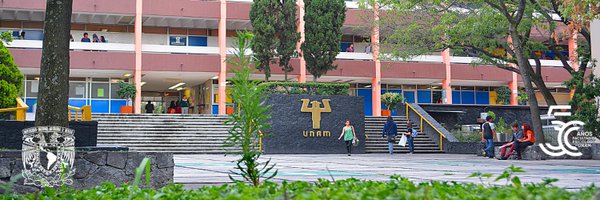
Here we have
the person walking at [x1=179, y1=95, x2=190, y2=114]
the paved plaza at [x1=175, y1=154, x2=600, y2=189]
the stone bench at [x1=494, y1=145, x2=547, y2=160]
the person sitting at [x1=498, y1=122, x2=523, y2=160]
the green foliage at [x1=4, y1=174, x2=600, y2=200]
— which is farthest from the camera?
the person walking at [x1=179, y1=95, x2=190, y2=114]

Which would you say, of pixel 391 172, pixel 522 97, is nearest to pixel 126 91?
pixel 522 97

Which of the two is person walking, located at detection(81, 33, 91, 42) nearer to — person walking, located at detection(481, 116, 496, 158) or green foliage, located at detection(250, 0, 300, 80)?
green foliage, located at detection(250, 0, 300, 80)

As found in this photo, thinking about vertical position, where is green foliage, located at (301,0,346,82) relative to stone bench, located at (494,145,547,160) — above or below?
above

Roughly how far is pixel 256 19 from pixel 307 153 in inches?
333

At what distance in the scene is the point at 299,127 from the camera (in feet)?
86.2

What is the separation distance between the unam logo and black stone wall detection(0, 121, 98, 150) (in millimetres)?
13257

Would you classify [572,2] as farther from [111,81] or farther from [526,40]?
[111,81]

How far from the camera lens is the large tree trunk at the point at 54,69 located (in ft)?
26.9

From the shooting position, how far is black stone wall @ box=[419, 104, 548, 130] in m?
32.5

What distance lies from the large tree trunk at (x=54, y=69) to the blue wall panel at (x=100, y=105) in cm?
3013

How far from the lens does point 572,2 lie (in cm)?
1327

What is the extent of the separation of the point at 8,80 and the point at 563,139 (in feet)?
58.1

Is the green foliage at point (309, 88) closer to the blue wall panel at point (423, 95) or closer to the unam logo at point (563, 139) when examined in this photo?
the unam logo at point (563, 139)

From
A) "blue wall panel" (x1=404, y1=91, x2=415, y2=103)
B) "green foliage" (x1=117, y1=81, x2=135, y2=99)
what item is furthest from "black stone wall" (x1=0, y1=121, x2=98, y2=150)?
"blue wall panel" (x1=404, y1=91, x2=415, y2=103)
